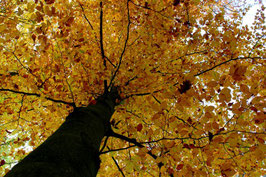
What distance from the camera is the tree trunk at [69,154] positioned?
40.1 inches

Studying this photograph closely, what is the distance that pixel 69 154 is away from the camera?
1.26m

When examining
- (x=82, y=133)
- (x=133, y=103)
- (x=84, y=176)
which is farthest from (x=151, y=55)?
(x=84, y=176)

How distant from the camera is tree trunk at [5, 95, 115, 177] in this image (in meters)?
1.02

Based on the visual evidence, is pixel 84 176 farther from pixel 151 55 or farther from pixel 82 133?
pixel 151 55

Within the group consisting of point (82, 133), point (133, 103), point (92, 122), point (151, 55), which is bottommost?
point (82, 133)

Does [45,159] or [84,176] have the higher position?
[45,159]

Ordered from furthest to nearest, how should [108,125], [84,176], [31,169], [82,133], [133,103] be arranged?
[133,103]
[108,125]
[82,133]
[84,176]
[31,169]

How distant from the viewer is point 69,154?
4.14 feet

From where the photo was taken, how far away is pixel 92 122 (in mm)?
1949

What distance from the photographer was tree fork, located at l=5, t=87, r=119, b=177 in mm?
1019

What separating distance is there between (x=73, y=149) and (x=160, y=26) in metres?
3.82

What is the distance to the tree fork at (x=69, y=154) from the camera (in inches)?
40.1

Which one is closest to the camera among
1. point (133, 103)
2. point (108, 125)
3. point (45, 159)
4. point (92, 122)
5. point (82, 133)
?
point (45, 159)

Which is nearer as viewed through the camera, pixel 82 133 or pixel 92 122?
pixel 82 133
